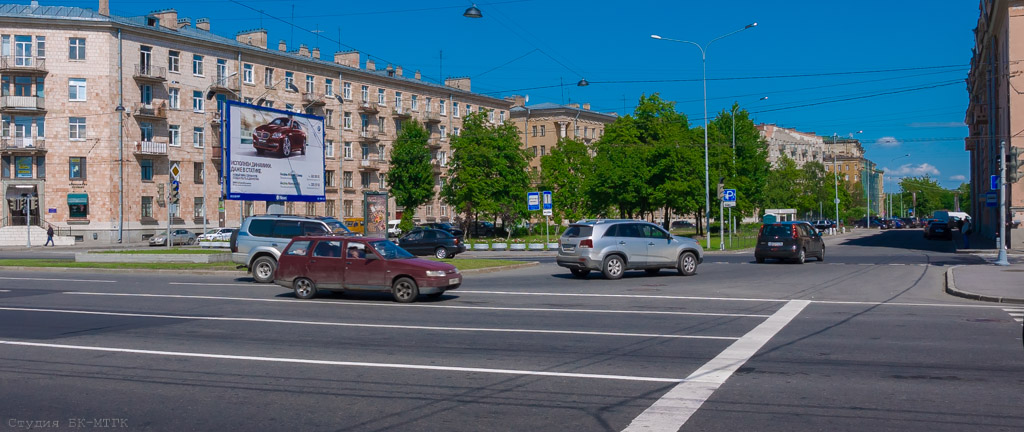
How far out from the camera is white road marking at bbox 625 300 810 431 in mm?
6672

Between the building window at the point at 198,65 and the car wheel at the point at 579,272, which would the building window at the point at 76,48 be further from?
the car wheel at the point at 579,272

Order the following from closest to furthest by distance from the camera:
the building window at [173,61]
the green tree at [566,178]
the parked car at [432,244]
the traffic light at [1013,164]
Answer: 1. the traffic light at [1013,164]
2. the parked car at [432,244]
3. the building window at [173,61]
4. the green tree at [566,178]

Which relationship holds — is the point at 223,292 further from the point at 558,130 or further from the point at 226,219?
the point at 558,130

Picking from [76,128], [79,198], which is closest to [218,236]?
[79,198]

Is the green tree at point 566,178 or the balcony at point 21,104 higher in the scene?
the balcony at point 21,104

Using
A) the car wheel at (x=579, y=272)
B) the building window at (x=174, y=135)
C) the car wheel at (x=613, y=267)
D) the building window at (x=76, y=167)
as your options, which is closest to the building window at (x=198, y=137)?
the building window at (x=174, y=135)

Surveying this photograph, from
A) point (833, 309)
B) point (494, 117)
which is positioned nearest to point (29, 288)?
point (833, 309)

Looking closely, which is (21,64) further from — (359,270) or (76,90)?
(359,270)

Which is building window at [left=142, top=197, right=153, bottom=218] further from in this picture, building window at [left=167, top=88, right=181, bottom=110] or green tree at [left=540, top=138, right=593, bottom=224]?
green tree at [left=540, top=138, right=593, bottom=224]

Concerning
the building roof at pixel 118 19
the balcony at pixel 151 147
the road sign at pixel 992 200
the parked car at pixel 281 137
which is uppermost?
the building roof at pixel 118 19

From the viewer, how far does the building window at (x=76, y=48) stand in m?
55.5

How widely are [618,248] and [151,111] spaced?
45.5m

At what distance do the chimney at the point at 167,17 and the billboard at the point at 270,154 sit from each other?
3323 cm

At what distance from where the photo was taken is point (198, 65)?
60.6m
